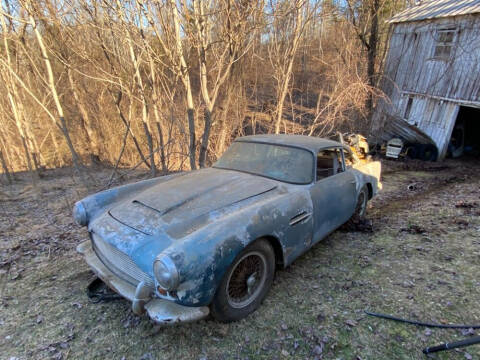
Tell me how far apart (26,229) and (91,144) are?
7.61 metres

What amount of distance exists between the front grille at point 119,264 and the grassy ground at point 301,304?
0.53 m

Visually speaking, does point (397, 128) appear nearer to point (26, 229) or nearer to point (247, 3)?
point (247, 3)

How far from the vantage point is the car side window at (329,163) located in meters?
3.72

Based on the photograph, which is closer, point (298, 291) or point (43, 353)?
point (43, 353)

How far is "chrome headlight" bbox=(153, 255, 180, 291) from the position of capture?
2.04m

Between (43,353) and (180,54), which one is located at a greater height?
(180,54)

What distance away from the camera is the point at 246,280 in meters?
2.68

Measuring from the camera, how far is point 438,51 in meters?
11.1

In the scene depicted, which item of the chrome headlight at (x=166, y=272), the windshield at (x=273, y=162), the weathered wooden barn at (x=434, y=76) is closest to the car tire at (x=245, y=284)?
the chrome headlight at (x=166, y=272)

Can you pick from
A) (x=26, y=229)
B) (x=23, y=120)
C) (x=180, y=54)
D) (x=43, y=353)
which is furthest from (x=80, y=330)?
(x=23, y=120)

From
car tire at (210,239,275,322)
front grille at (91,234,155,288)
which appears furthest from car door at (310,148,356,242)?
front grille at (91,234,155,288)

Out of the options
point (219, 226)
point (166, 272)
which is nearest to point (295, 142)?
point (219, 226)

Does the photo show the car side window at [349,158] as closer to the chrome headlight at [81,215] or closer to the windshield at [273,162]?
the windshield at [273,162]

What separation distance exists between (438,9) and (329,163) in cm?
1226
